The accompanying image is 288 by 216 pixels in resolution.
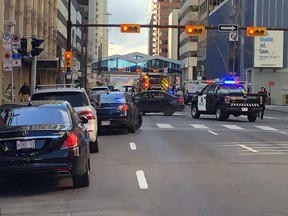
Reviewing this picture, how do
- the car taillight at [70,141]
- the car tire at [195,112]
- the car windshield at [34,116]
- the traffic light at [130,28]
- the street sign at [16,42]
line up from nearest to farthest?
the car taillight at [70,141]
the car windshield at [34,116]
the street sign at [16,42]
the car tire at [195,112]
the traffic light at [130,28]

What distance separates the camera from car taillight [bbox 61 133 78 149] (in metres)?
8.68

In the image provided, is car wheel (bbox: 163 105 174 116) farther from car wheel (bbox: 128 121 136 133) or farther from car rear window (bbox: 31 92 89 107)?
car rear window (bbox: 31 92 89 107)

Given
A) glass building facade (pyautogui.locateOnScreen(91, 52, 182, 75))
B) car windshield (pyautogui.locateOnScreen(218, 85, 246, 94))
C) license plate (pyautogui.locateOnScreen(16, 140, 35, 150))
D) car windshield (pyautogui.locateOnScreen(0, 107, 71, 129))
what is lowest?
license plate (pyautogui.locateOnScreen(16, 140, 35, 150))

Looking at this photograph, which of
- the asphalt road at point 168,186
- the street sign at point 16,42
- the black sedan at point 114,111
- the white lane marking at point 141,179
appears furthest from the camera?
the street sign at point 16,42

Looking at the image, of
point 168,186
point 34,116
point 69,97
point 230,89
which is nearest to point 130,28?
point 230,89

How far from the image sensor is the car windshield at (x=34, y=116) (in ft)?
29.8

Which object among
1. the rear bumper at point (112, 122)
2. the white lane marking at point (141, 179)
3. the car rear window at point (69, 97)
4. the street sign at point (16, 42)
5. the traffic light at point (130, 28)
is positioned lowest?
the white lane marking at point (141, 179)

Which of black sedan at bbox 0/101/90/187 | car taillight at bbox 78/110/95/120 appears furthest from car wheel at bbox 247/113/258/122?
black sedan at bbox 0/101/90/187

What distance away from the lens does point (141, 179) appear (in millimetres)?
10109

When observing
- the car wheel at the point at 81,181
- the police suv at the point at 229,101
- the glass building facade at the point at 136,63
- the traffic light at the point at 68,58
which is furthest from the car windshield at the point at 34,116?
the glass building facade at the point at 136,63

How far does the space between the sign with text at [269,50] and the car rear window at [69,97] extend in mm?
53749

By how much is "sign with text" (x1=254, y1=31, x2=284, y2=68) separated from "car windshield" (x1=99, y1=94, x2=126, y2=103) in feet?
158

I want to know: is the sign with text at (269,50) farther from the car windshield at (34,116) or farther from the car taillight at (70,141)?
the car taillight at (70,141)

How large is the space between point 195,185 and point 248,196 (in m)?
1.19
